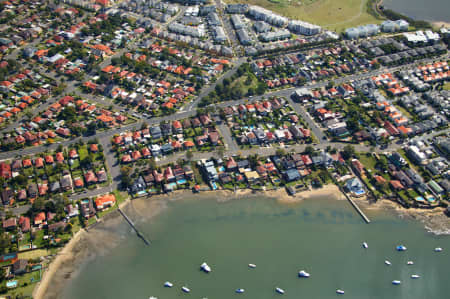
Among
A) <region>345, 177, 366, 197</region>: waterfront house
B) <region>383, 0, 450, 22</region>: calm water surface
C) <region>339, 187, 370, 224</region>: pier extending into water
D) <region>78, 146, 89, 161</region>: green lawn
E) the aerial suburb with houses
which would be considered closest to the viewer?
<region>339, 187, 370, 224</region>: pier extending into water

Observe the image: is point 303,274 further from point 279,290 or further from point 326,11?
point 326,11

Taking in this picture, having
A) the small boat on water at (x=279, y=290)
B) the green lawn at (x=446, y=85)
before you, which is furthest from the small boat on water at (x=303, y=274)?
the green lawn at (x=446, y=85)

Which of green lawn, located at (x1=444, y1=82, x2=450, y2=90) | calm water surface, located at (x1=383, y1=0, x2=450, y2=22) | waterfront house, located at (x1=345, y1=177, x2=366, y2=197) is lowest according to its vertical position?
waterfront house, located at (x1=345, y1=177, x2=366, y2=197)

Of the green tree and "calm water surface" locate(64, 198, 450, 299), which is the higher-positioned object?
the green tree

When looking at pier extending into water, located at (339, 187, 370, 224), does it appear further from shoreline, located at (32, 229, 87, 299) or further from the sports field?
the sports field

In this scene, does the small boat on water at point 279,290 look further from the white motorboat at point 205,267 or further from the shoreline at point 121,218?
the shoreline at point 121,218

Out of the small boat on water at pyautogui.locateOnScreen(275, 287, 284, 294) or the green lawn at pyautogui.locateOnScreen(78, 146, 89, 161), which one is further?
the green lawn at pyautogui.locateOnScreen(78, 146, 89, 161)

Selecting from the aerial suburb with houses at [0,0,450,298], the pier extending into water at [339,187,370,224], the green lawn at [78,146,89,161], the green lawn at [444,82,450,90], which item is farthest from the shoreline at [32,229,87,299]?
the green lawn at [444,82,450,90]
